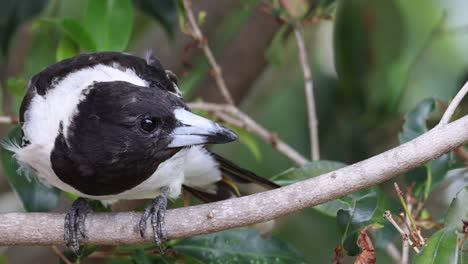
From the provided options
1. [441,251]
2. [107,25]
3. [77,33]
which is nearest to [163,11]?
[107,25]

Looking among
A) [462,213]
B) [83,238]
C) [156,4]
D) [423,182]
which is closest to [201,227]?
[83,238]

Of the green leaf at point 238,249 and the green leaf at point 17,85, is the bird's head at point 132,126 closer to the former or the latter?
the green leaf at point 238,249

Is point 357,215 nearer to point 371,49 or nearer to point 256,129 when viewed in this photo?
point 256,129

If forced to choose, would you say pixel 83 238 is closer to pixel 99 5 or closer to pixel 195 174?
pixel 195 174

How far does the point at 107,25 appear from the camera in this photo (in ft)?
7.79

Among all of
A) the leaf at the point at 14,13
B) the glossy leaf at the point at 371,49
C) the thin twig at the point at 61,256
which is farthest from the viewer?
the glossy leaf at the point at 371,49

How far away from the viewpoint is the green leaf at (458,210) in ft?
5.55

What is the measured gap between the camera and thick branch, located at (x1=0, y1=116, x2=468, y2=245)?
1576 millimetres

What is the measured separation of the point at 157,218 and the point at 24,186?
1.44 ft

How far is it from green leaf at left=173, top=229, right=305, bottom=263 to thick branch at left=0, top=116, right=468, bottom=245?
0.70 ft

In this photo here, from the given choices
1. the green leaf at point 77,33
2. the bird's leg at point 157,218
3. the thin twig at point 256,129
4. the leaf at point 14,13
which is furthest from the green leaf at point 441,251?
the leaf at point 14,13

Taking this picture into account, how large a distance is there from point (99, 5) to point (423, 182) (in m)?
1.00

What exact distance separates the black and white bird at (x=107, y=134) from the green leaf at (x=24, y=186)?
0.04 meters

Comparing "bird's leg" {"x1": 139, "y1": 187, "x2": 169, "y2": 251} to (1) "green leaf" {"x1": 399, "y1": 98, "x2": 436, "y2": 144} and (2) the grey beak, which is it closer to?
(2) the grey beak
